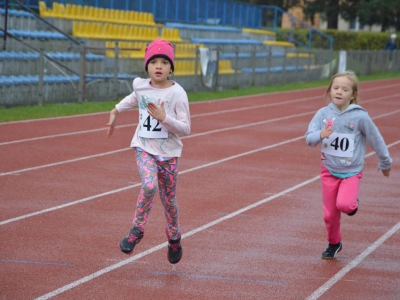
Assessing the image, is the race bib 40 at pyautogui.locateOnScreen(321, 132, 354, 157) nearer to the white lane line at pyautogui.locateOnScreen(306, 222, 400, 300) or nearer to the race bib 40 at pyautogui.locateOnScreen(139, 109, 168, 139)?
the white lane line at pyautogui.locateOnScreen(306, 222, 400, 300)

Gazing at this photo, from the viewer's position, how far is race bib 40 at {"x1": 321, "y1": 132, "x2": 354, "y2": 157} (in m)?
6.70

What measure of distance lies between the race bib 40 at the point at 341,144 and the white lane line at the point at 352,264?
869mm

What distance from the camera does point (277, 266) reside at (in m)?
6.60

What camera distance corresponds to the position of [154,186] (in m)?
5.97

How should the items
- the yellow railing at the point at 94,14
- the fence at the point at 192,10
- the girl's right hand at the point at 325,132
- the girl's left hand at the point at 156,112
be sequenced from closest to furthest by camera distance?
the girl's left hand at the point at 156,112, the girl's right hand at the point at 325,132, the yellow railing at the point at 94,14, the fence at the point at 192,10

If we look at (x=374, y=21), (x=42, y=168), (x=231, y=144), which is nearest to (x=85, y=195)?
(x=42, y=168)

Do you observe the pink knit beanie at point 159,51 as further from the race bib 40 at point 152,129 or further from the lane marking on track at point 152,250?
the lane marking on track at point 152,250

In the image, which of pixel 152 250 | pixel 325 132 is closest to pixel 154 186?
pixel 152 250

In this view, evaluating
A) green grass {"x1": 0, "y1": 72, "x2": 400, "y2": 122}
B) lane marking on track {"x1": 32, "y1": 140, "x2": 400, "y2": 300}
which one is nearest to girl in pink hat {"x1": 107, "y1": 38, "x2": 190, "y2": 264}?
lane marking on track {"x1": 32, "y1": 140, "x2": 400, "y2": 300}

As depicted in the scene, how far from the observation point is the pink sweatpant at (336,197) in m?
6.58

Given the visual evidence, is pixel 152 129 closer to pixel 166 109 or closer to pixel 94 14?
pixel 166 109

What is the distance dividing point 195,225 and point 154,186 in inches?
88.2

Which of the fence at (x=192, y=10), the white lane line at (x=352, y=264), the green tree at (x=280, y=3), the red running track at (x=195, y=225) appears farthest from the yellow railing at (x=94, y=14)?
the green tree at (x=280, y=3)

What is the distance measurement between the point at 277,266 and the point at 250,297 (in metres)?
1.00
